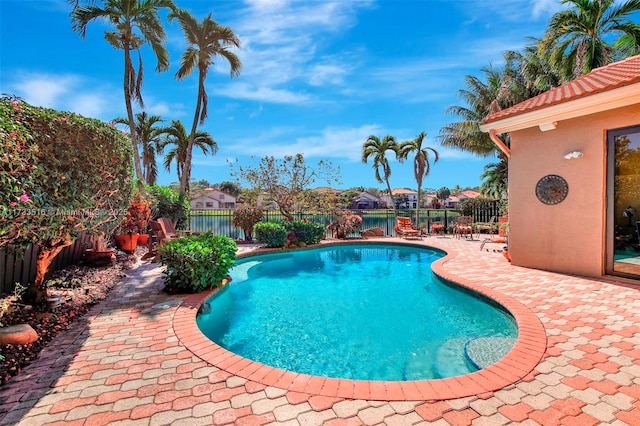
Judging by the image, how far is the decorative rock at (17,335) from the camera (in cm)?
313

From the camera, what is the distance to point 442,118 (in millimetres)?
20078

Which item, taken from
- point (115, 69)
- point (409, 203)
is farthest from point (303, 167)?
point (409, 203)

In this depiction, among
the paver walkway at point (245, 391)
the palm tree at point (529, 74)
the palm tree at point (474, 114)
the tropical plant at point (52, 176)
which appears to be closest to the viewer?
the paver walkway at point (245, 391)

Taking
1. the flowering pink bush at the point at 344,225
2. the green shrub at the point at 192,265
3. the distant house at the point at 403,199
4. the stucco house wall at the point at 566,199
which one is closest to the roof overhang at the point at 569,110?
the stucco house wall at the point at 566,199

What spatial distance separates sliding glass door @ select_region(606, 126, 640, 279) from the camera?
5.63 meters

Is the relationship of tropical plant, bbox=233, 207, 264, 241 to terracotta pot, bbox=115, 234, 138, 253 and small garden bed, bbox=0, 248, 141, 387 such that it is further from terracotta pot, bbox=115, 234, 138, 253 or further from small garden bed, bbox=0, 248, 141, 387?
small garden bed, bbox=0, 248, 141, 387

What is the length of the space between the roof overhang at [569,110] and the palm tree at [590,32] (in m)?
7.30

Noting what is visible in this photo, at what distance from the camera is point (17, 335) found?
3.21m

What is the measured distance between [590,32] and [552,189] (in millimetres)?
8845

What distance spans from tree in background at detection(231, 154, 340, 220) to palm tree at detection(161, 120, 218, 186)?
14.0 ft

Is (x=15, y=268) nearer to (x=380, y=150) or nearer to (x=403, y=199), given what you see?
(x=380, y=150)

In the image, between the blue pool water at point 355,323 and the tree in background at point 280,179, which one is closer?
the blue pool water at point 355,323

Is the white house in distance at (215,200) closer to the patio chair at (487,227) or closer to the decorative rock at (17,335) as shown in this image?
the patio chair at (487,227)

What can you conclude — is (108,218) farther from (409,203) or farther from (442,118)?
(409,203)
